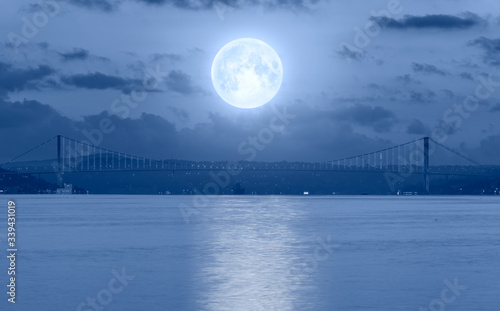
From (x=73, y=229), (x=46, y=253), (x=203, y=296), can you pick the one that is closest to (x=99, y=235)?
(x=73, y=229)

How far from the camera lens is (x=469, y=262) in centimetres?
1969

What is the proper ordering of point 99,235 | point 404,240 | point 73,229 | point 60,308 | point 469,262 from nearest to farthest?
point 60,308
point 469,262
point 404,240
point 99,235
point 73,229

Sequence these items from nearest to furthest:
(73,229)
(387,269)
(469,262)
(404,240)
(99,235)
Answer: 1. (387,269)
2. (469,262)
3. (404,240)
4. (99,235)
5. (73,229)

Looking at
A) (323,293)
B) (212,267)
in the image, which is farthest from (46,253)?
(323,293)

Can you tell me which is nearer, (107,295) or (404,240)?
(107,295)

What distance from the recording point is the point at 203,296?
13.9 metres

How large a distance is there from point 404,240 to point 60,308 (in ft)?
54.0

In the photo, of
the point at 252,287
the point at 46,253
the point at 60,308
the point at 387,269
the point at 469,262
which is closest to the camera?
the point at 60,308

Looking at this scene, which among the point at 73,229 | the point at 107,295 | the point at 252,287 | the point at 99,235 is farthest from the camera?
the point at 73,229

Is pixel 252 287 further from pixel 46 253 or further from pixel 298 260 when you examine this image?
pixel 46 253

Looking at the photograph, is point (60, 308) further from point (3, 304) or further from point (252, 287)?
point (252, 287)

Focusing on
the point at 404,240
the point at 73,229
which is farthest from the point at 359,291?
the point at 73,229

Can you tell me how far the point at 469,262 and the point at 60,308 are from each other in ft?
35.6

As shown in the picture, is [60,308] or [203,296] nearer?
[60,308]
